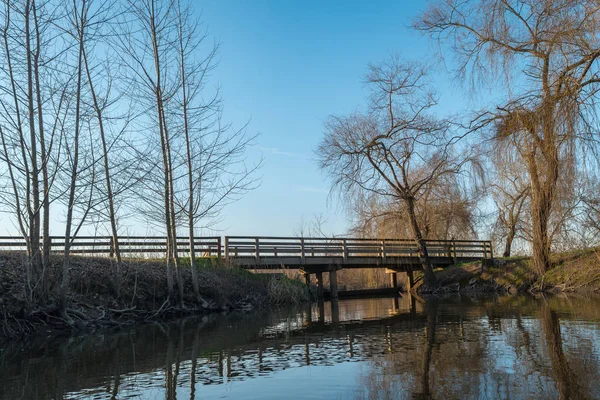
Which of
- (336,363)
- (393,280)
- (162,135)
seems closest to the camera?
(336,363)

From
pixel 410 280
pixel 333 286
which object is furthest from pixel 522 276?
pixel 333 286

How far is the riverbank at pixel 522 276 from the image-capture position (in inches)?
647

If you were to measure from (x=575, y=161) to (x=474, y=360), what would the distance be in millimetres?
5179

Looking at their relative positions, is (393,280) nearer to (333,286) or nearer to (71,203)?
(333,286)

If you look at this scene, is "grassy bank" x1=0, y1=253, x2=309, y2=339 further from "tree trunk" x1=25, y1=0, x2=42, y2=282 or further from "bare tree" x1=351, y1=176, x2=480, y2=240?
"bare tree" x1=351, y1=176, x2=480, y2=240

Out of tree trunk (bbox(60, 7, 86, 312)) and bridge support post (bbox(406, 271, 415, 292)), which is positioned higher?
tree trunk (bbox(60, 7, 86, 312))

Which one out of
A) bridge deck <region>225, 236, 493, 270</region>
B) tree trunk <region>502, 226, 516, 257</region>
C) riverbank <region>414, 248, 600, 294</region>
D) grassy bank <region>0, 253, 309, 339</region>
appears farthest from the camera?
tree trunk <region>502, 226, 516, 257</region>

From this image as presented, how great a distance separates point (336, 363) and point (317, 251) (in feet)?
55.4

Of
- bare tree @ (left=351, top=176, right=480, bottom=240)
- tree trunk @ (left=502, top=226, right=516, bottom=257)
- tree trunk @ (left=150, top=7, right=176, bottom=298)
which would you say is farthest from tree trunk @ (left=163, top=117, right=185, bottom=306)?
tree trunk @ (left=502, top=226, right=516, bottom=257)

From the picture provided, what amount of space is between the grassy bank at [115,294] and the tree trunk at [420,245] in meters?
5.93

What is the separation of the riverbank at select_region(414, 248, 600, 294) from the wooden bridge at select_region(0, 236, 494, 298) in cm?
157

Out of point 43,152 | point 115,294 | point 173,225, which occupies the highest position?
point 43,152

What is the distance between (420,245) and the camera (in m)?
23.1

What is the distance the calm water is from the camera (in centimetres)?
424
